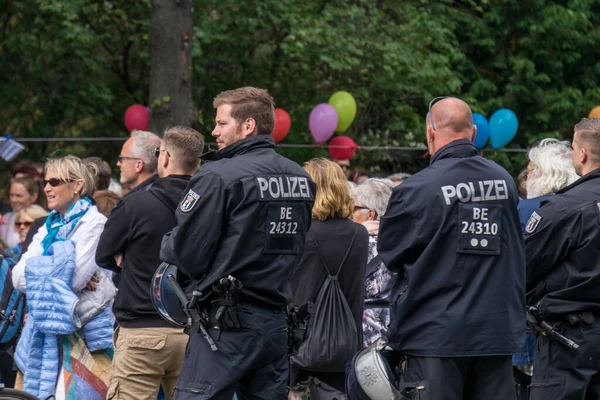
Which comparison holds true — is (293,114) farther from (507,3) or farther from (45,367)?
(45,367)

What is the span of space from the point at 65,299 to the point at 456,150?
276cm

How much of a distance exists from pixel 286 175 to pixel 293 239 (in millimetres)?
316

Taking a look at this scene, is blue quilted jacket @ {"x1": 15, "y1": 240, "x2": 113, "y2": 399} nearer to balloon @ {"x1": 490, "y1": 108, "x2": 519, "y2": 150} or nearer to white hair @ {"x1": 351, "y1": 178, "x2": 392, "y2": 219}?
white hair @ {"x1": 351, "y1": 178, "x2": 392, "y2": 219}

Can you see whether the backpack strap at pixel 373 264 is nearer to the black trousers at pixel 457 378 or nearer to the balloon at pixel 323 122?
the black trousers at pixel 457 378

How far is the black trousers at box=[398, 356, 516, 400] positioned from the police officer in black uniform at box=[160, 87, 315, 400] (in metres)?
0.72

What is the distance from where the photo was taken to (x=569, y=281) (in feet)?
19.4

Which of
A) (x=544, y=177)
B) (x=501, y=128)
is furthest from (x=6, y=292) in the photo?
(x=501, y=128)

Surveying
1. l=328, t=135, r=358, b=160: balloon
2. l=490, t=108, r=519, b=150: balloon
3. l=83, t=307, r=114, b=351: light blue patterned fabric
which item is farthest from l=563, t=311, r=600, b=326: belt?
l=490, t=108, r=519, b=150: balloon

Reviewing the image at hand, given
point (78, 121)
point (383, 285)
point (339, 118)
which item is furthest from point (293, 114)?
point (383, 285)

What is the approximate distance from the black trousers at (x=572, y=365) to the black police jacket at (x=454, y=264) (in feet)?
3.17

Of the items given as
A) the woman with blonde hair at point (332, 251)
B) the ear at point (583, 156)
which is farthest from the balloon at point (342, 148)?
the ear at point (583, 156)

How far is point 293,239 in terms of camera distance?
5441mm

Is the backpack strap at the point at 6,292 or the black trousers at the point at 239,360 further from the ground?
the backpack strap at the point at 6,292

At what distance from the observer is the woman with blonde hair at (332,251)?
6.73 metres
